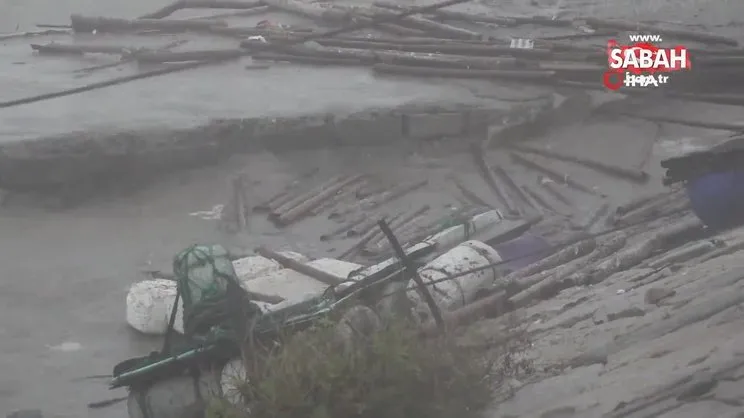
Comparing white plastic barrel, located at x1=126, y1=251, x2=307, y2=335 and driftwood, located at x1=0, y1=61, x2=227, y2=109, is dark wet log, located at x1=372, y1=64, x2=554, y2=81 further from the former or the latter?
white plastic barrel, located at x1=126, y1=251, x2=307, y2=335

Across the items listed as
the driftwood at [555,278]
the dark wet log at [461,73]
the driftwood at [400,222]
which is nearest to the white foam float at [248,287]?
the driftwood at [400,222]

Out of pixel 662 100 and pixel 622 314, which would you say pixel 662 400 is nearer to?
pixel 622 314

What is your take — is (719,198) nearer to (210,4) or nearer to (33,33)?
(210,4)

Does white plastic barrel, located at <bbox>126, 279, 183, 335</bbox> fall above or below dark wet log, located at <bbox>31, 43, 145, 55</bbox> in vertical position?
below

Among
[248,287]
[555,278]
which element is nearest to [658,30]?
[555,278]

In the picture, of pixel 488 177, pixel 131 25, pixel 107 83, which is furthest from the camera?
pixel 131 25

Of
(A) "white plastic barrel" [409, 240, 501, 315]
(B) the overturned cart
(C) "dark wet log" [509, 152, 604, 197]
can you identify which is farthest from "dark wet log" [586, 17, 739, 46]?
(B) the overturned cart

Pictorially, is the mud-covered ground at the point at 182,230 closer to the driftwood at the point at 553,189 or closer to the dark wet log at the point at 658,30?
the driftwood at the point at 553,189
